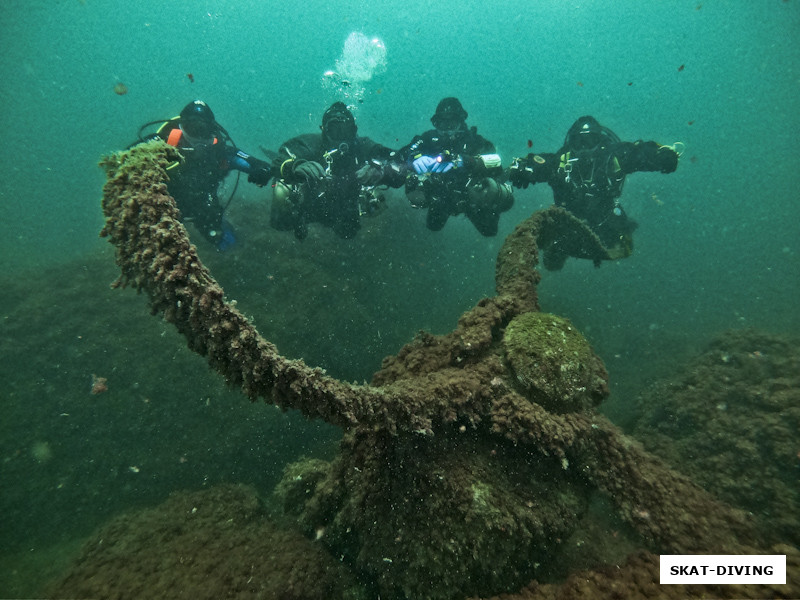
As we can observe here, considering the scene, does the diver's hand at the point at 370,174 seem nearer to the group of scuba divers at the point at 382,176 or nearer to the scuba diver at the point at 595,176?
the group of scuba divers at the point at 382,176

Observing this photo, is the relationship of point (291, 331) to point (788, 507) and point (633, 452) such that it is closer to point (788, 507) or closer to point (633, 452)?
point (633, 452)

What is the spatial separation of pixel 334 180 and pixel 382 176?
3.89 ft

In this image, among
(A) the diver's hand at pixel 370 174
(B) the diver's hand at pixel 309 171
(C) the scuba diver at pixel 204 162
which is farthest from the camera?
(A) the diver's hand at pixel 370 174

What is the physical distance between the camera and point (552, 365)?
307cm

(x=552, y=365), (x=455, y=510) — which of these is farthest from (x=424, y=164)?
(x=455, y=510)

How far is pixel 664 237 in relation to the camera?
38406 mm

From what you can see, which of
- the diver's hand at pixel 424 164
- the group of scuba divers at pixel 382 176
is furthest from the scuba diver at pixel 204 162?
the diver's hand at pixel 424 164

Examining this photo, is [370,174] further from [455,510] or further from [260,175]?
[455,510]

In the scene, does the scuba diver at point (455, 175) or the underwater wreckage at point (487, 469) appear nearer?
the underwater wreckage at point (487, 469)

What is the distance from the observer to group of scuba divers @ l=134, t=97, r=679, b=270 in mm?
7978

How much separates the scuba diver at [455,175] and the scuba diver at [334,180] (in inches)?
29.1

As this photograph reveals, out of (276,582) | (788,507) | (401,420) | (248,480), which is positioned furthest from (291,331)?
(788,507)

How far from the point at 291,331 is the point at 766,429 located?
8125 mm

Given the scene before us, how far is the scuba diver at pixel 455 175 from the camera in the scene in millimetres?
8789
